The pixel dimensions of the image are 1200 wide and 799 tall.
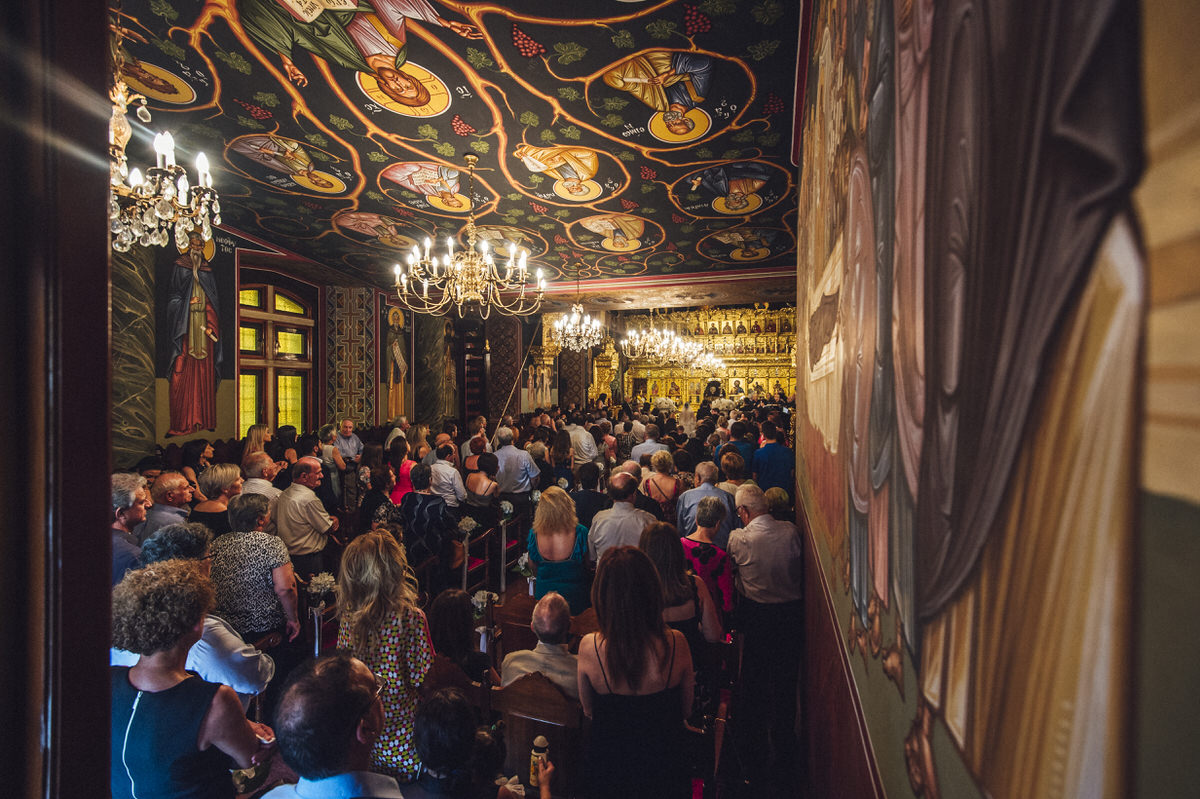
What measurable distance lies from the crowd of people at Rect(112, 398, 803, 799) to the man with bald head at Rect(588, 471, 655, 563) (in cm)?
1

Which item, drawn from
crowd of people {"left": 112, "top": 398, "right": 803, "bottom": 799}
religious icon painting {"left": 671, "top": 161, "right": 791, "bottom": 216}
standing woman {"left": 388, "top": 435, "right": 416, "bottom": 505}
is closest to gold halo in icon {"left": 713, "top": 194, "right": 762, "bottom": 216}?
religious icon painting {"left": 671, "top": 161, "right": 791, "bottom": 216}

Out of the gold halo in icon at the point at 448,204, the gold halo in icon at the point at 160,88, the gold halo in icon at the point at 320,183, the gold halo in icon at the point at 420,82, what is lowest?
the gold halo in icon at the point at 420,82

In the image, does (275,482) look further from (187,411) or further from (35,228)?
(35,228)

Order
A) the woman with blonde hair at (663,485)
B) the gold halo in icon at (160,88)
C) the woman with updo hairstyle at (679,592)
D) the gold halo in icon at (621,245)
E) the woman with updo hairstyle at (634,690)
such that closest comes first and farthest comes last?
the woman with updo hairstyle at (634,690), the woman with updo hairstyle at (679,592), the gold halo in icon at (160,88), the woman with blonde hair at (663,485), the gold halo in icon at (621,245)

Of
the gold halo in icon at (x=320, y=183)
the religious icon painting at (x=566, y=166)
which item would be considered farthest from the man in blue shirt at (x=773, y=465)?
the gold halo in icon at (x=320, y=183)

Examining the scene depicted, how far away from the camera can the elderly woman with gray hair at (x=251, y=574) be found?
2939 mm

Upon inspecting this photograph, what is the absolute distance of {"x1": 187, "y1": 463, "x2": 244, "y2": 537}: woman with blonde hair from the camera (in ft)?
11.2

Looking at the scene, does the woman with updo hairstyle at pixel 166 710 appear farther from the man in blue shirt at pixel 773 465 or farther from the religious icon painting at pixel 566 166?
the religious icon painting at pixel 566 166

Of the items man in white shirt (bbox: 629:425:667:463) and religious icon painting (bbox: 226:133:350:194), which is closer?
religious icon painting (bbox: 226:133:350:194)

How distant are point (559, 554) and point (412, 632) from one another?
1143mm

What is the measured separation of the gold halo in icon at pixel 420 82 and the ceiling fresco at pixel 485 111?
0.06ft

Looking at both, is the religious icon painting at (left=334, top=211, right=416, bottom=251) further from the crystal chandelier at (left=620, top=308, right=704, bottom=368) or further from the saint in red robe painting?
the crystal chandelier at (left=620, top=308, right=704, bottom=368)

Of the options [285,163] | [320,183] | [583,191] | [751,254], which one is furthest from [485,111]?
[751,254]

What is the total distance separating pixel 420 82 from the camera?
4.50 m
